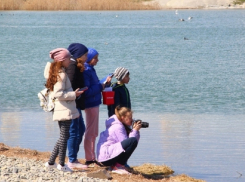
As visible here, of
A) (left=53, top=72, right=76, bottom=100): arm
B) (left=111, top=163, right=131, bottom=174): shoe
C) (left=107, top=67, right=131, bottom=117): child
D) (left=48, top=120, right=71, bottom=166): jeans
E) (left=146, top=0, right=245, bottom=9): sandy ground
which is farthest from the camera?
(left=146, top=0, right=245, bottom=9): sandy ground

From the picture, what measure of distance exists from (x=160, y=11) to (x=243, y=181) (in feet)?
226

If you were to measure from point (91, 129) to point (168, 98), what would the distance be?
8.05m

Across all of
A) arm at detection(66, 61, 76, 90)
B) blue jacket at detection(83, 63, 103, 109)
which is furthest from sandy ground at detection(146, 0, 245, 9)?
arm at detection(66, 61, 76, 90)

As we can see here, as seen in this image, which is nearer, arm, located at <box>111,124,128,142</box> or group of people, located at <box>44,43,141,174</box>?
group of people, located at <box>44,43,141,174</box>

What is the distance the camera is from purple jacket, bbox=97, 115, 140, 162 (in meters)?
6.47

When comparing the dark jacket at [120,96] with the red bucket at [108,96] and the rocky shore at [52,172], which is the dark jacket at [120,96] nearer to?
the red bucket at [108,96]

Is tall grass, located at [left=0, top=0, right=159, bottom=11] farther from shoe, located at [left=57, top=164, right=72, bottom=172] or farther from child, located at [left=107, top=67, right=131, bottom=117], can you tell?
shoe, located at [left=57, top=164, right=72, bottom=172]

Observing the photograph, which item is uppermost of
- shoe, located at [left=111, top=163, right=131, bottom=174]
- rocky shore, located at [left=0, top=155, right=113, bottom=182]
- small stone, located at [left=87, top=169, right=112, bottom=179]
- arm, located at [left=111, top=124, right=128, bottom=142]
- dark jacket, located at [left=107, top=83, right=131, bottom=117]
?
dark jacket, located at [left=107, top=83, right=131, bottom=117]

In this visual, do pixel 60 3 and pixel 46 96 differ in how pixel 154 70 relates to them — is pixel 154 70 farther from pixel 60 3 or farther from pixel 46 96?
pixel 60 3

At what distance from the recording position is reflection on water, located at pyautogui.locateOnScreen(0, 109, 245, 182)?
786 cm

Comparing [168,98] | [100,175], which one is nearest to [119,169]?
[100,175]

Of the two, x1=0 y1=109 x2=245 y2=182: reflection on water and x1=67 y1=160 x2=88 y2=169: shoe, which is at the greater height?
x1=67 y1=160 x2=88 y2=169: shoe

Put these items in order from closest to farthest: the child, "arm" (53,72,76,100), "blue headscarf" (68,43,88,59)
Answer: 1. "arm" (53,72,76,100)
2. "blue headscarf" (68,43,88,59)
3. the child

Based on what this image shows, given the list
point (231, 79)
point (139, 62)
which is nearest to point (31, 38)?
point (139, 62)
